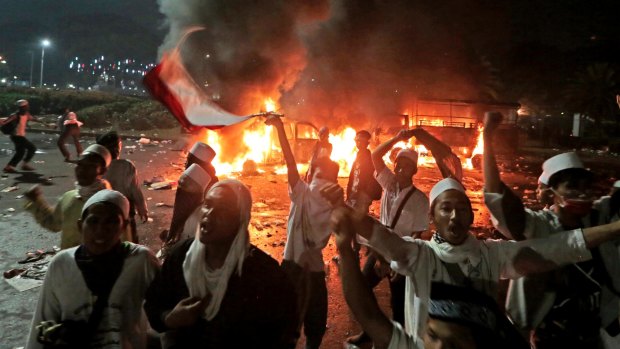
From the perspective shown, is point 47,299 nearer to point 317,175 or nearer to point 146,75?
point 317,175

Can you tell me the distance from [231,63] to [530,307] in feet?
50.2

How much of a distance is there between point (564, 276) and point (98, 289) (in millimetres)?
2285

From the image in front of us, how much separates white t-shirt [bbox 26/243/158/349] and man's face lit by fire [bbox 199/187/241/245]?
45cm

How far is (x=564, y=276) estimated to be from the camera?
2236mm

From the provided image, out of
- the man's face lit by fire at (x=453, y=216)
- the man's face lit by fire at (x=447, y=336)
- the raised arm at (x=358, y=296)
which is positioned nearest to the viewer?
the raised arm at (x=358, y=296)

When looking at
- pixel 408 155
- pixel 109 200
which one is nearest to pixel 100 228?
pixel 109 200

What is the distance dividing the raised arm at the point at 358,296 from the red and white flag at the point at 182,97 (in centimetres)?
266

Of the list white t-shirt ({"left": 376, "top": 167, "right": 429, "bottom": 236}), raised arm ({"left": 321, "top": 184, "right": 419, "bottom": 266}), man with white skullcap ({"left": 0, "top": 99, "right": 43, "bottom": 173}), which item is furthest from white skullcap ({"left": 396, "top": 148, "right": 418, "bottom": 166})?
man with white skullcap ({"left": 0, "top": 99, "right": 43, "bottom": 173})

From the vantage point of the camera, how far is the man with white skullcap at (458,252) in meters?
1.96

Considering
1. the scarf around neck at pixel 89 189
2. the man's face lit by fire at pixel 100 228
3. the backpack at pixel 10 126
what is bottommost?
the man's face lit by fire at pixel 100 228

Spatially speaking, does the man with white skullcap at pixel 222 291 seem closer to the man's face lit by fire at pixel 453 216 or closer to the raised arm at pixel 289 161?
the man's face lit by fire at pixel 453 216

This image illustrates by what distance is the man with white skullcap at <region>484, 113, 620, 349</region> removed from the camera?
2.22 m

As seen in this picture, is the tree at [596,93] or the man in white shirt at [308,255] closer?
the man in white shirt at [308,255]

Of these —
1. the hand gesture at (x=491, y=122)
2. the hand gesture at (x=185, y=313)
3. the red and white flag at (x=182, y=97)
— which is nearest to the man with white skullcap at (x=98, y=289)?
the hand gesture at (x=185, y=313)
